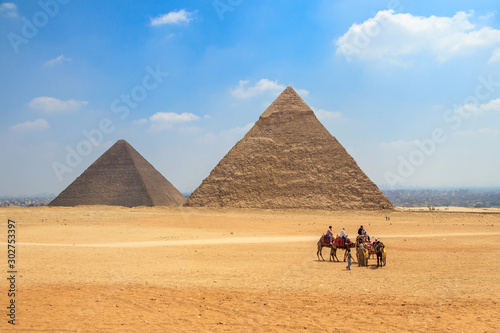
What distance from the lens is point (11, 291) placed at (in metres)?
7.95

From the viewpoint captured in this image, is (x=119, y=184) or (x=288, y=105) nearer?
(x=119, y=184)

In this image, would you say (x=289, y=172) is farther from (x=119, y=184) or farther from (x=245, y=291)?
(x=245, y=291)

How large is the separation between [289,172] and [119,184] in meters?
22.1

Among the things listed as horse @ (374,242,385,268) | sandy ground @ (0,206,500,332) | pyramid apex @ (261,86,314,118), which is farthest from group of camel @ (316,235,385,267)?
pyramid apex @ (261,86,314,118)

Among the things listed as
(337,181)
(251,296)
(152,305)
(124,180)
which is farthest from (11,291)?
(124,180)

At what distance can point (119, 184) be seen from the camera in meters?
56.2

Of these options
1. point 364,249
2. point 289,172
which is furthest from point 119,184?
point 364,249

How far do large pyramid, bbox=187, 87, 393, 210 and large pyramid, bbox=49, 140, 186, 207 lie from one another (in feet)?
30.5

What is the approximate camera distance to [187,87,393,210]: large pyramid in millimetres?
46844

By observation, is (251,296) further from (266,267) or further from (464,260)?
(464,260)

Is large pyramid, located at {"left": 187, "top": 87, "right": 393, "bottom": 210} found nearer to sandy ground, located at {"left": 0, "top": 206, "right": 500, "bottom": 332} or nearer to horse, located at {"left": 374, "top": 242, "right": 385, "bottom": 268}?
sandy ground, located at {"left": 0, "top": 206, "right": 500, "bottom": 332}

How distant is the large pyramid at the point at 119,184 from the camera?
2164 inches

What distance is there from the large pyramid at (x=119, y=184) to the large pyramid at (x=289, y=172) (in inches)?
365

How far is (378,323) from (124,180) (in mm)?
53179
